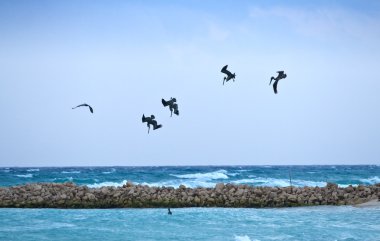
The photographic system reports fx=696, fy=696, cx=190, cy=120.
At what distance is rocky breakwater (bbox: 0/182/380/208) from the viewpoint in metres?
21.4

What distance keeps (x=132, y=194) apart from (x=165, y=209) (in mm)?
1628

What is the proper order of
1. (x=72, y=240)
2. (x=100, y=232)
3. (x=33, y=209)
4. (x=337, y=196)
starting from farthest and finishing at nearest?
(x=337, y=196) → (x=33, y=209) → (x=100, y=232) → (x=72, y=240)

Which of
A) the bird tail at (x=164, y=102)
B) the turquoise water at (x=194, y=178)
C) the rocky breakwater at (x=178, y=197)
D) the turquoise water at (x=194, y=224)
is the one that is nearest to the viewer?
the turquoise water at (x=194, y=224)

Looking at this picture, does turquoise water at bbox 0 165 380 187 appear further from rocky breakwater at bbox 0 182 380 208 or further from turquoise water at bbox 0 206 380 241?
turquoise water at bbox 0 206 380 241

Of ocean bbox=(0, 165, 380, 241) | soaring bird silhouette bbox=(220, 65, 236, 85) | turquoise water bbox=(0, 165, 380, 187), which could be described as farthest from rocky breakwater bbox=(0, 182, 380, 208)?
turquoise water bbox=(0, 165, 380, 187)

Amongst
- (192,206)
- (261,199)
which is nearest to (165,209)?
(192,206)

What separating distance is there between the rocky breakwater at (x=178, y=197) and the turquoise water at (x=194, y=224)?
0.88m

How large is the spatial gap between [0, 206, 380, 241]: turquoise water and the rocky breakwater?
883mm

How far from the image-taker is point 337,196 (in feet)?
73.4

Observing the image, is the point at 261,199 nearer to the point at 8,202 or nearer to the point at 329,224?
the point at 329,224

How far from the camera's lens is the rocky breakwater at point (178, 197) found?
21.4 m

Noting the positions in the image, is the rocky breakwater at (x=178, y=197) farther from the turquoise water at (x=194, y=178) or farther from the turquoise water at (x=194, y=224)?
the turquoise water at (x=194, y=178)

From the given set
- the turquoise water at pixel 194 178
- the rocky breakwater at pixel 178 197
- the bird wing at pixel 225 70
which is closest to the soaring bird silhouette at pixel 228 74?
the bird wing at pixel 225 70

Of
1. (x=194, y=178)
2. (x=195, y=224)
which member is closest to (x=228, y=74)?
(x=195, y=224)
